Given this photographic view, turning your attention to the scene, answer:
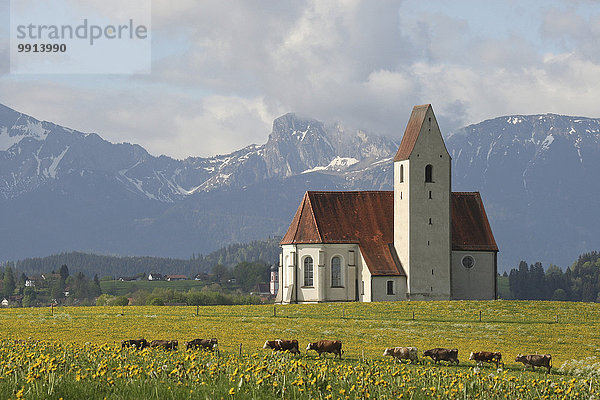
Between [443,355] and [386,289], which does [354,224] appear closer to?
[386,289]

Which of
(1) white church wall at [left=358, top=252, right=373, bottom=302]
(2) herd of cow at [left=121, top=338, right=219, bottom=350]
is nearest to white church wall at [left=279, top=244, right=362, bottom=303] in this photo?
(1) white church wall at [left=358, top=252, right=373, bottom=302]

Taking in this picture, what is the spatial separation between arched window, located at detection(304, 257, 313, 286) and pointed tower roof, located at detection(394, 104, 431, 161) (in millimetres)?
14153

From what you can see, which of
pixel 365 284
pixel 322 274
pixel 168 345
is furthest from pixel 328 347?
pixel 322 274

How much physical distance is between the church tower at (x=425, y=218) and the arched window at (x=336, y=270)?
244 inches

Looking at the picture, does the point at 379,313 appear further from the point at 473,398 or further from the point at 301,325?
the point at 473,398

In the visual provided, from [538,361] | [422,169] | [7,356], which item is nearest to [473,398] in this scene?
[7,356]

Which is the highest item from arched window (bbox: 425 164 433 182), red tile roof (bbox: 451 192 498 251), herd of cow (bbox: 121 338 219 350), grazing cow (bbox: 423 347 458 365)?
arched window (bbox: 425 164 433 182)

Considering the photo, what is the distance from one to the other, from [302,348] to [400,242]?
2047 inches

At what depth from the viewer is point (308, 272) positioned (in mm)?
99062

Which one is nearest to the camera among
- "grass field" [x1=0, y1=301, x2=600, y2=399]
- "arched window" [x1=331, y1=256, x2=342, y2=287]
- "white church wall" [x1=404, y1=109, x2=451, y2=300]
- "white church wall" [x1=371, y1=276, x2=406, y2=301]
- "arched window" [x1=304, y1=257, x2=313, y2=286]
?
"grass field" [x1=0, y1=301, x2=600, y2=399]

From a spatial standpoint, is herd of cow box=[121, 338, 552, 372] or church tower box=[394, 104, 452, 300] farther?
church tower box=[394, 104, 452, 300]

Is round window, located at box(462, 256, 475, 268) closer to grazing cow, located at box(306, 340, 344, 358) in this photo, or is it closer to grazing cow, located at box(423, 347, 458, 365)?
grazing cow, located at box(423, 347, 458, 365)

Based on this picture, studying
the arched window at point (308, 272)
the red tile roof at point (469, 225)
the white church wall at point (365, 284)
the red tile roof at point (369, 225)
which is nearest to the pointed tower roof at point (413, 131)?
the red tile roof at point (369, 225)

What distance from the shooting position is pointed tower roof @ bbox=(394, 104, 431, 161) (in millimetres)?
98688
